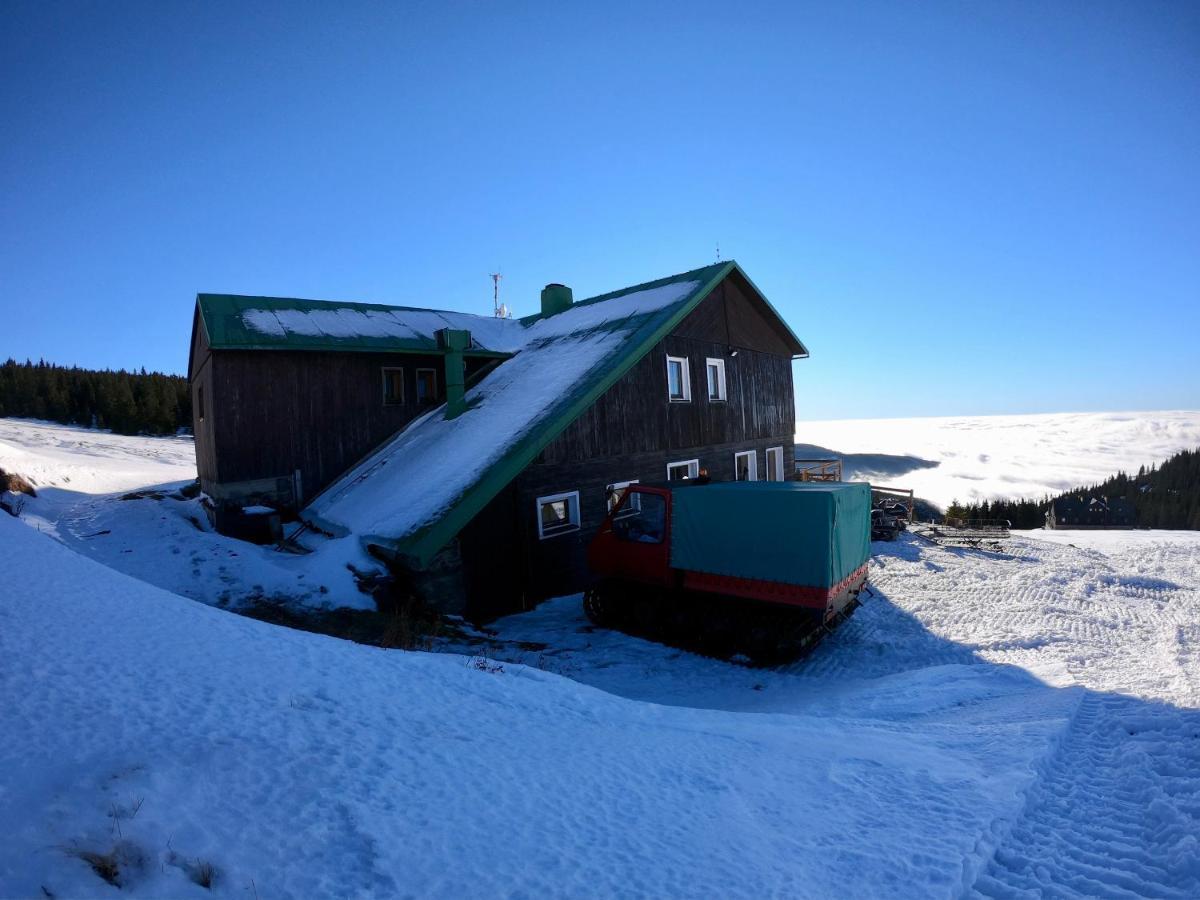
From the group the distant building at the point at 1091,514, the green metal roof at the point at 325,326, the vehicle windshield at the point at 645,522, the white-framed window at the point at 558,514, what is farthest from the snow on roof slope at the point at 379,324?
the distant building at the point at 1091,514

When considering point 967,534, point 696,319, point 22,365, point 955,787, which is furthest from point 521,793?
point 22,365

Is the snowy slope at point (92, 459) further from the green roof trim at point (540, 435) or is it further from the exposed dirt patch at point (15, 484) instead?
the green roof trim at point (540, 435)

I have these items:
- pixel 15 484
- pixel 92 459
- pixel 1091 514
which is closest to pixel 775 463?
pixel 15 484

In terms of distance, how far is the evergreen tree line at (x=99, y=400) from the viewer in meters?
53.9

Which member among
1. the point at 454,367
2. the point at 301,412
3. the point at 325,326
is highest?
the point at 325,326

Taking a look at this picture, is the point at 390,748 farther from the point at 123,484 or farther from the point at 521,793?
the point at 123,484

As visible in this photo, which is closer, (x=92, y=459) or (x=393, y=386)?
(x=393, y=386)

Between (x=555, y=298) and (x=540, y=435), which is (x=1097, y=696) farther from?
(x=555, y=298)

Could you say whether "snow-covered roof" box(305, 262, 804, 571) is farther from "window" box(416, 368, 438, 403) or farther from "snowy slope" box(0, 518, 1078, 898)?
"snowy slope" box(0, 518, 1078, 898)

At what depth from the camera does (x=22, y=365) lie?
6450 centimetres

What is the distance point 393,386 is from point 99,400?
57455 mm

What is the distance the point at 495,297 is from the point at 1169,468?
8931 cm

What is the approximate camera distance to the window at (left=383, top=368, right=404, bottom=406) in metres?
17.8

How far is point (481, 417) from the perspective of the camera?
48.5 feet
